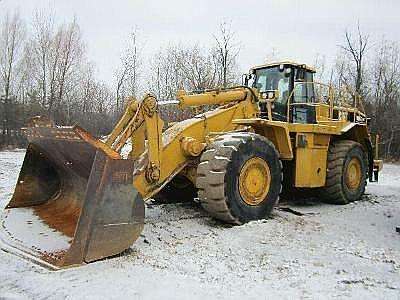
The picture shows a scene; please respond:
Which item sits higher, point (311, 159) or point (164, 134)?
point (164, 134)

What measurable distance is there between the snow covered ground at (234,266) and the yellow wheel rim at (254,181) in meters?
0.40

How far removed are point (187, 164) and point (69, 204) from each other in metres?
1.79

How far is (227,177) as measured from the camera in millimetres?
6418

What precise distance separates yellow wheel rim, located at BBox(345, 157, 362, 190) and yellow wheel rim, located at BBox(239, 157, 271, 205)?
292cm

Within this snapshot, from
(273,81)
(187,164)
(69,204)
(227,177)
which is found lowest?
(69,204)

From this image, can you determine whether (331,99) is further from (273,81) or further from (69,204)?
(69,204)

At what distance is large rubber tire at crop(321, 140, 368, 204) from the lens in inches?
357

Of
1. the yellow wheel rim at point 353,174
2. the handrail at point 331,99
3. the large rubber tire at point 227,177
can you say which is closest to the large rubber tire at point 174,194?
the large rubber tire at point 227,177

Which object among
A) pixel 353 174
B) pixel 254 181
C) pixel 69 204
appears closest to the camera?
pixel 69 204

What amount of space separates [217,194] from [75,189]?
2.05 meters

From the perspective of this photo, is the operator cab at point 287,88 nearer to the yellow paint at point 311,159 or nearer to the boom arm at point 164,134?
the yellow paint at point 311,159

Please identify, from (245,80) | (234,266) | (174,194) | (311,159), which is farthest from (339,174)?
(234,266)

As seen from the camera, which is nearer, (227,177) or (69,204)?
(227,177)

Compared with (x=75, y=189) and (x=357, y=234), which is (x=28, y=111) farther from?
(x=357, y=234)
